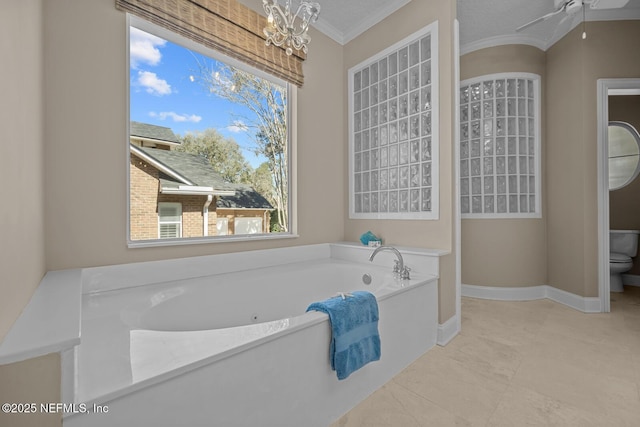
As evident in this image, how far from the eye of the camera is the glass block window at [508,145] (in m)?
3.19

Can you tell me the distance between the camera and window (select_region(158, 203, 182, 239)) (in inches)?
80.0

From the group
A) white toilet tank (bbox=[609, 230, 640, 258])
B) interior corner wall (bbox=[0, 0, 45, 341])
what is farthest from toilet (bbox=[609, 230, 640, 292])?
interior corner wall (bbox=[0, 0, 45, 341])

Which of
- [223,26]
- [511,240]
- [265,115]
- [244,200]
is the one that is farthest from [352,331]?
[511,240]

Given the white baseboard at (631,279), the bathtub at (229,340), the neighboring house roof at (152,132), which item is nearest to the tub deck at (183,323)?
the bathtub at (229,340)

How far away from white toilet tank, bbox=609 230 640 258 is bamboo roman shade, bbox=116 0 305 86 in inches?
165

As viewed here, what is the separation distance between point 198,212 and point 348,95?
1.98 meters

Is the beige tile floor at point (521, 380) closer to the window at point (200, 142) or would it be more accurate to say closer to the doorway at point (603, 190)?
the doorway at point (603, 190)

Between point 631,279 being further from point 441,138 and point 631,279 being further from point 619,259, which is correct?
point 441,138

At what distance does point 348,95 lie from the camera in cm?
309

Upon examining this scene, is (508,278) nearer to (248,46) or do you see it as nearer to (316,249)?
(316,249)

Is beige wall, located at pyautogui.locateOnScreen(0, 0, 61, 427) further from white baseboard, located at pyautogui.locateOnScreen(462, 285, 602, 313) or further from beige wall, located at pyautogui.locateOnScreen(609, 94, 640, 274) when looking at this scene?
beige wall, located at pyautogui.locateOnScreen(609, 94, 640, 274)

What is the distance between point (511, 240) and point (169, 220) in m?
3.42

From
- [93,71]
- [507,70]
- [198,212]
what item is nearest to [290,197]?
[198,212]

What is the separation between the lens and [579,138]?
281 cm
